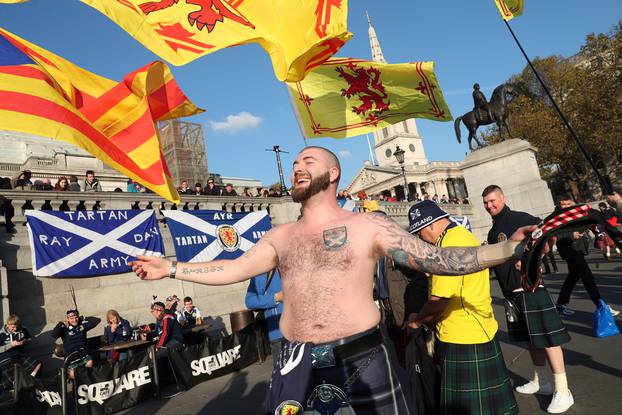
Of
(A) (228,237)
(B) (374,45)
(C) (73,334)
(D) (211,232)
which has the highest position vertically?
(B) (374,45)

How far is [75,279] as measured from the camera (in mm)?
9680

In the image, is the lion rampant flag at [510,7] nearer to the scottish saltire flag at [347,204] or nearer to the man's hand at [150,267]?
the man's hand at [150,267]

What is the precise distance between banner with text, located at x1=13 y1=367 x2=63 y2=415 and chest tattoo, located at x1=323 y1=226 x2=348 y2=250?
5.75 meters

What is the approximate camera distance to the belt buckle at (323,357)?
6.73 ft

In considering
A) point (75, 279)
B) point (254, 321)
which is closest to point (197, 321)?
point (254, 321)

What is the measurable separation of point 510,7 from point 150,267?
19.3 ft

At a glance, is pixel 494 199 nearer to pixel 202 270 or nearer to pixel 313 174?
pixel 313 174

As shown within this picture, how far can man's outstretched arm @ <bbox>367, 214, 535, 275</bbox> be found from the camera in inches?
80.0

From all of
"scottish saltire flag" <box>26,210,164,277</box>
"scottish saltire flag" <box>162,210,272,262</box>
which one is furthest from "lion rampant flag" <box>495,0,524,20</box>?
"scottish saltire flag" <box>162,210,272,262</box>

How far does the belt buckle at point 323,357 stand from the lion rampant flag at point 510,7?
211 inches

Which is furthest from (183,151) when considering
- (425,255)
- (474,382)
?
(425,255)

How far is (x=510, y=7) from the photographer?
5785mm

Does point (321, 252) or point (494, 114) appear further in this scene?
point (494, 114)

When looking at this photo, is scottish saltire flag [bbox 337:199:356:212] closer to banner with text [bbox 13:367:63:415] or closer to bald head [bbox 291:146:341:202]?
banner with text [bbox 13:367:63:415]
